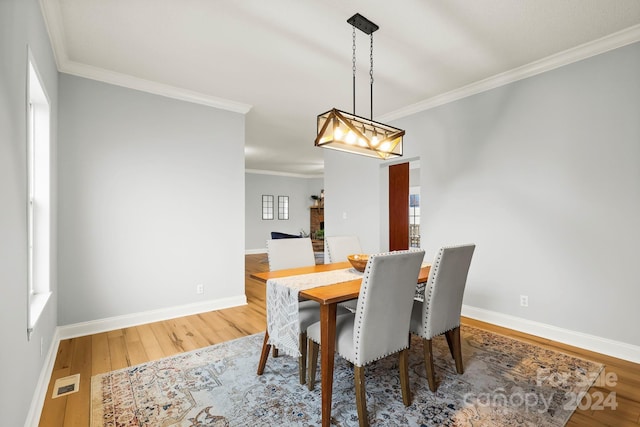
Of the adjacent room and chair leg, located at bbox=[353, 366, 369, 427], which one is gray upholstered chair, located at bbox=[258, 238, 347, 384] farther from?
chair leg, located at bbox=[353, 366, 369, 427]

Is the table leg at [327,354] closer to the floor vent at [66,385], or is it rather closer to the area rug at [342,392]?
the area rug at [342,392]

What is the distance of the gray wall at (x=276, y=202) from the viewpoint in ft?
32.0

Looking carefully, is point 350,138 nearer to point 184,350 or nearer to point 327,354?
point 327,354

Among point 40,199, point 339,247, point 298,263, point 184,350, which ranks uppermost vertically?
point 40,199

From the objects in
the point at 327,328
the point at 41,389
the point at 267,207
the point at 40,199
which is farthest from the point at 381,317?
the point at 267,207

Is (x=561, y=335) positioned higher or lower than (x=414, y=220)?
lower

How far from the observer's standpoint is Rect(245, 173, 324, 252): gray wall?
9742 mm

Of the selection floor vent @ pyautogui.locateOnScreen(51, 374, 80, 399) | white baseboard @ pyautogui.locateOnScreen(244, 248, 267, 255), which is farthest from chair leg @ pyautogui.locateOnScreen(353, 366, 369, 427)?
white baseboard @ pyautogui.locateOnScreen(244, 248, 267, 255)

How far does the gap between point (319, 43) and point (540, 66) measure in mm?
2125

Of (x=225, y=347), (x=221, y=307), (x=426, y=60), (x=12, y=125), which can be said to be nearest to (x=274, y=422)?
(x=225, y=347)

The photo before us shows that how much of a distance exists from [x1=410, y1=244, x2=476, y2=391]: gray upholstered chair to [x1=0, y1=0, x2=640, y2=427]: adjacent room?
0.06ft

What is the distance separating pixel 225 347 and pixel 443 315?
1.84 m

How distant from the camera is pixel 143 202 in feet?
11.1

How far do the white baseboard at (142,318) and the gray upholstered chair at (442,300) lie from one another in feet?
8.29
